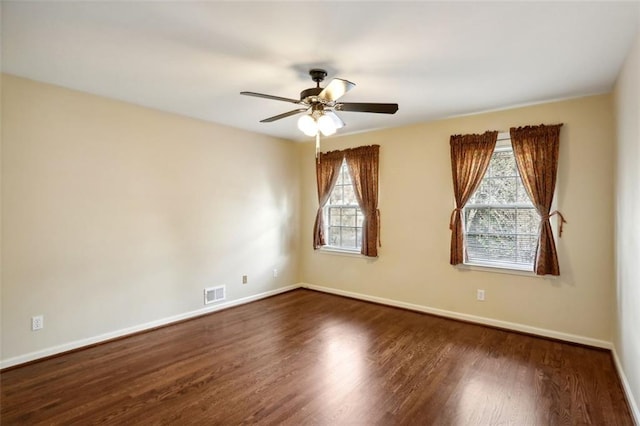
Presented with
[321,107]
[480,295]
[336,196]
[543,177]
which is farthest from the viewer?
[336,196]

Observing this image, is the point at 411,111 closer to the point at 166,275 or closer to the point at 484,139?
the point at 484,139

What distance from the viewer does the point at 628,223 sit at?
247 centimetres

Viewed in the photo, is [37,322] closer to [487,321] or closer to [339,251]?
[339,251]

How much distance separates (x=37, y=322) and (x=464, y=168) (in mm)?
4707

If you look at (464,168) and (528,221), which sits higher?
(464,168)

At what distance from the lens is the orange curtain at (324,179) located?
5199 mm

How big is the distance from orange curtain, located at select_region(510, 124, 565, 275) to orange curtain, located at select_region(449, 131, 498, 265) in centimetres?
40

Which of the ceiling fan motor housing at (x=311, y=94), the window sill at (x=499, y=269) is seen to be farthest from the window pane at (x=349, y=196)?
the ceiling fan motor housing at (x=311, y=94)

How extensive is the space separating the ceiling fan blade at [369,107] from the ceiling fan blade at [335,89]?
0.60ft

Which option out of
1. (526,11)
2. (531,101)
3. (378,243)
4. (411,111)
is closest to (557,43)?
(526,11)

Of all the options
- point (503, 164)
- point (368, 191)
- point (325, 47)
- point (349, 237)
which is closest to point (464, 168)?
point (503, 164)

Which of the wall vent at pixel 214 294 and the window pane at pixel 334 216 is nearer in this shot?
the wall vent at pixel 214 294

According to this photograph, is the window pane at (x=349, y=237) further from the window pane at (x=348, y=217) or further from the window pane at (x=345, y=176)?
the window pane at (x=345, y=176)

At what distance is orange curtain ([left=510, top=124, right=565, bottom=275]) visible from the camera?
3.38 m
